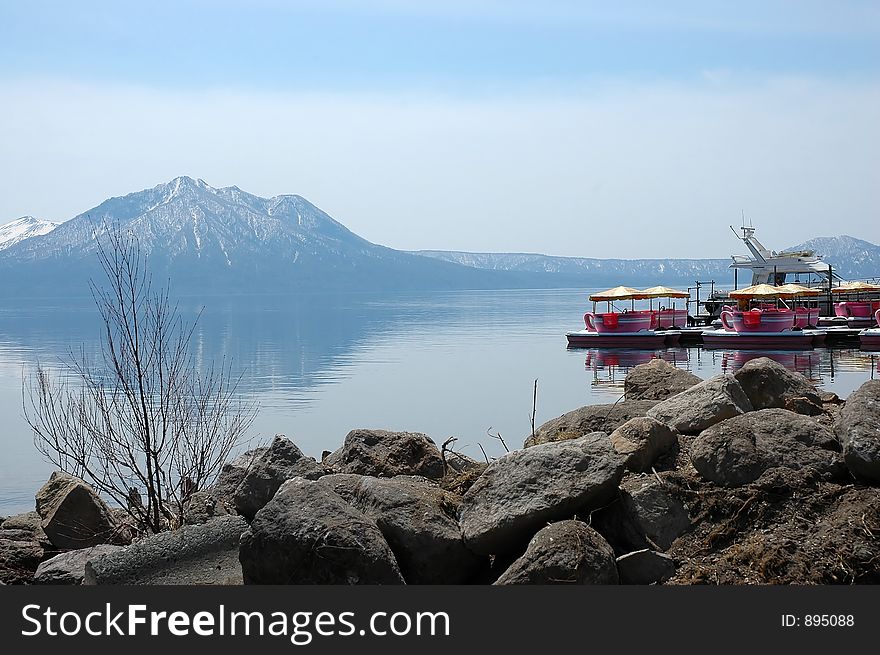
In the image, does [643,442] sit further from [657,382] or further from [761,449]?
[657,382]

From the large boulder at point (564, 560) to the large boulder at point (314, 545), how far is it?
0.82 meters

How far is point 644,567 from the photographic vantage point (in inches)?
258

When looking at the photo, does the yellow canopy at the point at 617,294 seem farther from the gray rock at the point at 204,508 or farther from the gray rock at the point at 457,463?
the gray rock at the point at 204,508

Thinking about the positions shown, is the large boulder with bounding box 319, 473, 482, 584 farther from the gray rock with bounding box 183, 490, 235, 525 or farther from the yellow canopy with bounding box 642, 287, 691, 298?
the yellow canopy with bounding box 642, 287, 691, 298

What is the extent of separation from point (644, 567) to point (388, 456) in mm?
2979

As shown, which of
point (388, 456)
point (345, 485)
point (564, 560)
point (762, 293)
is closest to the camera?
point (564, 560)

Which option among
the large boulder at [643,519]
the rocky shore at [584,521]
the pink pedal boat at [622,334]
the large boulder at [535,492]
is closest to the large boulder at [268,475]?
the rocky shore at [584,521]

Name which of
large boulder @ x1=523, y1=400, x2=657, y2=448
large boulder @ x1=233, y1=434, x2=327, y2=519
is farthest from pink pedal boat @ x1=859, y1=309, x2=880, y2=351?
large boulder @ x1=233, y1=434, x2=327, y2=519

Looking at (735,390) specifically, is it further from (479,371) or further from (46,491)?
(479,371)

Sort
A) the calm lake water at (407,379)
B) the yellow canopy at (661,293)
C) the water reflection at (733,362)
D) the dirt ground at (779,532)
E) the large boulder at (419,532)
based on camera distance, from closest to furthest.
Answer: the dirt ground at (779,532) < the large boulder at (419,532) < the calm lake water at (407,379) < the water reflection at (733,362) < the yellow canopy at (661,293)

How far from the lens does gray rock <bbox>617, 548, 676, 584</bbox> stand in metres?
6.52

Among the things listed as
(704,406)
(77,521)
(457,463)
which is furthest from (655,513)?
(77,521)

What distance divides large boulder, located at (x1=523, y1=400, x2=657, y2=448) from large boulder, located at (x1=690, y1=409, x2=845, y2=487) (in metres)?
1.68

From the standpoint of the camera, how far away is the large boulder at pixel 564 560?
241 inches
